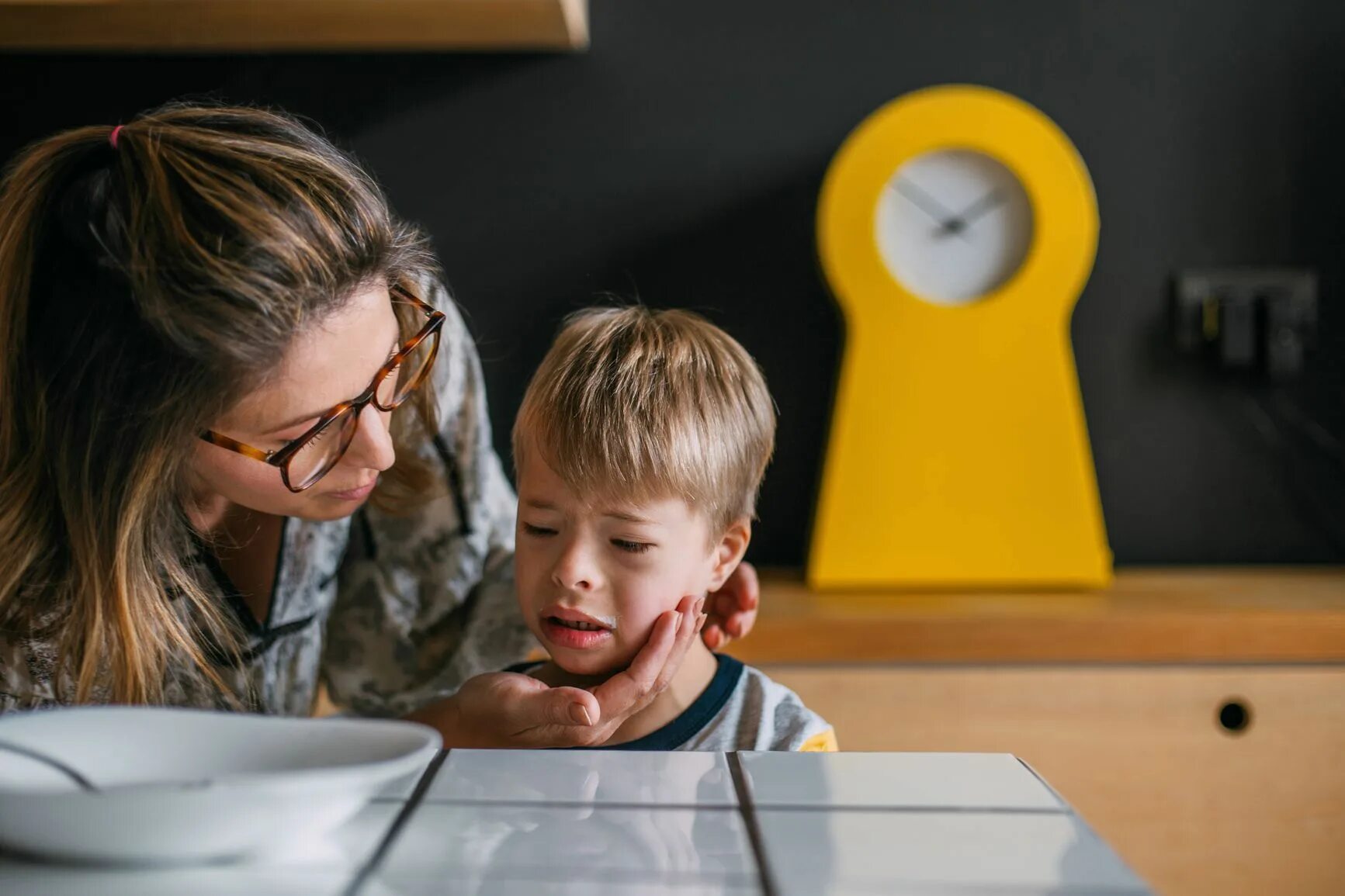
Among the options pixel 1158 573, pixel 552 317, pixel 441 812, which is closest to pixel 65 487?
pixel 441 812

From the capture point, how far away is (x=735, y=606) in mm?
1157

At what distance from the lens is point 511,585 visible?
130 cm

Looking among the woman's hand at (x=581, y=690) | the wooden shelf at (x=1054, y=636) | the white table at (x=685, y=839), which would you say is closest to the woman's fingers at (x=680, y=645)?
the woman's hand at (x=581, y=690)

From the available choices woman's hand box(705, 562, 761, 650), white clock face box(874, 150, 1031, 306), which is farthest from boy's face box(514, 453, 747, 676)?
white clock face box(874, 150, 1031, 306)

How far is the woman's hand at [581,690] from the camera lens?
919 mm

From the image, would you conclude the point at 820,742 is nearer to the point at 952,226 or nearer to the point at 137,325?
the point at 137,325

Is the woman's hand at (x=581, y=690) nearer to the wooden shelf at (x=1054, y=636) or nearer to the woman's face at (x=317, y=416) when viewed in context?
the woman's face at (x=317, y=416)

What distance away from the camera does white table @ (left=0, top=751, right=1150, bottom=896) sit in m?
0.41

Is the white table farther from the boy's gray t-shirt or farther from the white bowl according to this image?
the boy's gray t-shirt

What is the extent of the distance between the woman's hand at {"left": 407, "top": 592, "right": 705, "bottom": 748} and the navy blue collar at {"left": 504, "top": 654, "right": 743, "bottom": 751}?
2.7 inches

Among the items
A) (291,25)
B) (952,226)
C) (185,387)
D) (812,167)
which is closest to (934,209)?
(952,226)

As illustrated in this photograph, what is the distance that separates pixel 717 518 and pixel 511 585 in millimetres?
302

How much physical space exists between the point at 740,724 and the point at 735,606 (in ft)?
0.41

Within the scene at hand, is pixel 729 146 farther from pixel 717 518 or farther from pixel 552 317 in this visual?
pixel 717 518
